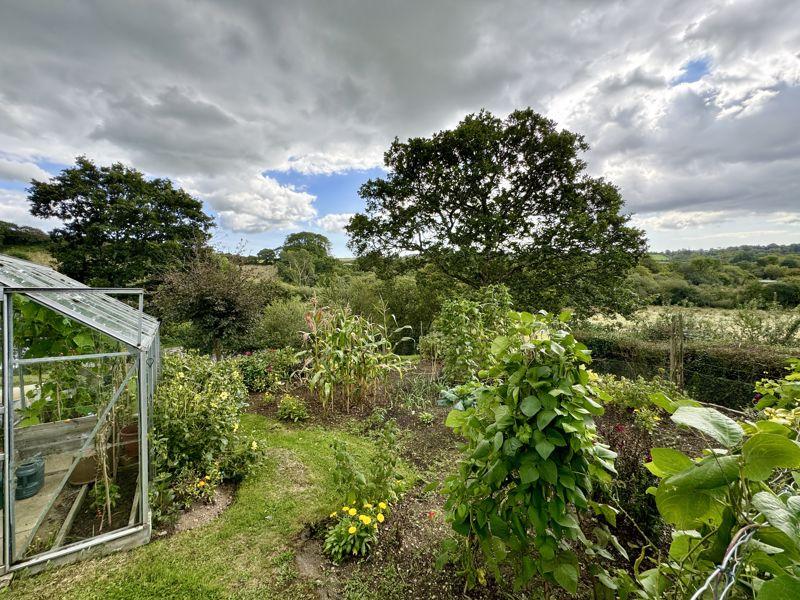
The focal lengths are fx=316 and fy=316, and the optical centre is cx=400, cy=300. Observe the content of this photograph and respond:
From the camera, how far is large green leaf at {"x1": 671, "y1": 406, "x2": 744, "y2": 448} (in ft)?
2.42

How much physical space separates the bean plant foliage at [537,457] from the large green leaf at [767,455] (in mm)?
669

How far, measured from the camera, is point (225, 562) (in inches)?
99.0

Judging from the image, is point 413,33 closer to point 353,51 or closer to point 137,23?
point 353,51

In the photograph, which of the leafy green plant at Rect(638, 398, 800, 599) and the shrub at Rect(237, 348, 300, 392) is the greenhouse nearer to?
the shrub at Rect(237, 348, 300, 392)

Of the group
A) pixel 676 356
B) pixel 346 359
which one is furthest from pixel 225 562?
pixel 676 356

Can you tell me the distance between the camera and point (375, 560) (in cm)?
241

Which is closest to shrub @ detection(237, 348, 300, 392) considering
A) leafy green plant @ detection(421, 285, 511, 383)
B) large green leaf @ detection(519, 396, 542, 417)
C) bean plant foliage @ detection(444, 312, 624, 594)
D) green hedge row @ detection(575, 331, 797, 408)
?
leafy green plant @ detection(421, 285, 511, 383)

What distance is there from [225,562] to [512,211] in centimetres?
972

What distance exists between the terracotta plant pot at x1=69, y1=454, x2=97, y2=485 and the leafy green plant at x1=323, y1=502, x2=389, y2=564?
8.42 ft

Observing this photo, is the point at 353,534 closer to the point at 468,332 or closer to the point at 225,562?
the point at 225,562

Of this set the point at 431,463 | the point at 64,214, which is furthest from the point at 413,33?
the point at 64,214

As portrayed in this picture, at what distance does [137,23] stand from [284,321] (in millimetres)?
7755

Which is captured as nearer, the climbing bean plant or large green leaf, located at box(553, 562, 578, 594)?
the climbing bean plant

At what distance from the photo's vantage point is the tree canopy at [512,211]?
9.20 meters
